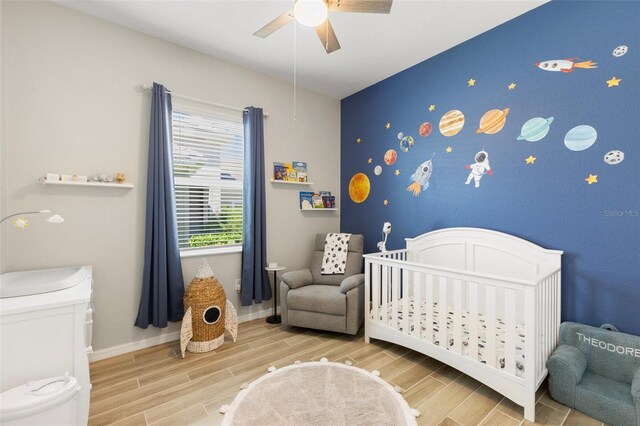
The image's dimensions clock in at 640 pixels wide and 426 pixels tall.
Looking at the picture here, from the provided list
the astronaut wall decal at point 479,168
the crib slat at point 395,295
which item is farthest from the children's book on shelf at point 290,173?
the astronaut wall decal at point 479,168

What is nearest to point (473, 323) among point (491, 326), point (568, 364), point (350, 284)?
point (491, 326)

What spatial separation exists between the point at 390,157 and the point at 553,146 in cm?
152

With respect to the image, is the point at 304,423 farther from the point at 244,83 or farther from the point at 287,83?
the point at 287,83

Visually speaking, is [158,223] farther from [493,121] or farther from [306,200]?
[493,121]

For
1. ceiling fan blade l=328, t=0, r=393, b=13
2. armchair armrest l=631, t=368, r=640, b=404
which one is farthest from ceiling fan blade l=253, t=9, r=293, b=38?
armchair armrest l=631, t=368, r=640, b=404

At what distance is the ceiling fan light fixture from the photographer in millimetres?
1504

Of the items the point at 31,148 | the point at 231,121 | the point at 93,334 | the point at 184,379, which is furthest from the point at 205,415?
the point at 231,121

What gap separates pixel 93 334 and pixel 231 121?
230cm

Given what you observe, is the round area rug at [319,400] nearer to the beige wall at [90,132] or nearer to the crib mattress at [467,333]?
the crib mattress at [467,333]

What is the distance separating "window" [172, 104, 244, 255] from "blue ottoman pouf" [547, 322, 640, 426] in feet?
9.42

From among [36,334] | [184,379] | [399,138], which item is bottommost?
[184,379]

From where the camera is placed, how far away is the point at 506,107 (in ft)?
7.86

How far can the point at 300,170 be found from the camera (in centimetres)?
357

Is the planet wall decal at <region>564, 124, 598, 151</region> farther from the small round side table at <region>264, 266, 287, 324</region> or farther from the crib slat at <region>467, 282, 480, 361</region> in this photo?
the small round side table at <region>264, 266, 287, 324</region>
